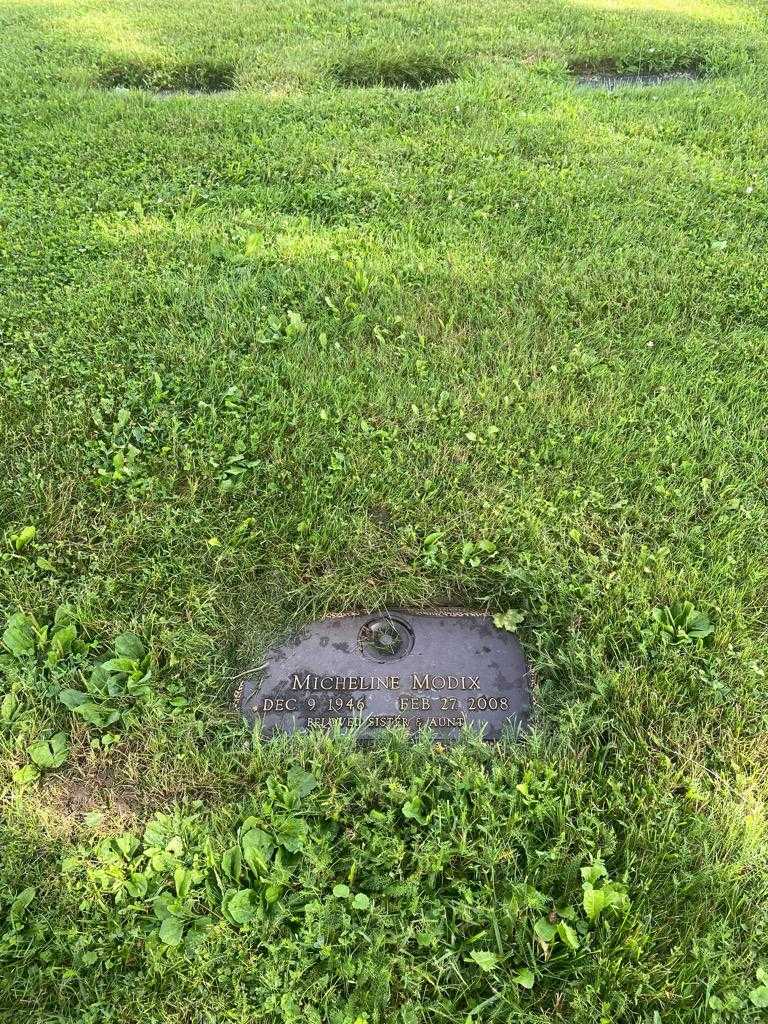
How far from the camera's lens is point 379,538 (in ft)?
9.02

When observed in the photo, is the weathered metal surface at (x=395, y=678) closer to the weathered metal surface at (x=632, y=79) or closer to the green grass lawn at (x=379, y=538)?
the green grass lawn at (x=379, y=538)

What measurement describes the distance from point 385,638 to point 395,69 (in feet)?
17.1

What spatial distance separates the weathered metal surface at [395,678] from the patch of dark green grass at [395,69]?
4957mm

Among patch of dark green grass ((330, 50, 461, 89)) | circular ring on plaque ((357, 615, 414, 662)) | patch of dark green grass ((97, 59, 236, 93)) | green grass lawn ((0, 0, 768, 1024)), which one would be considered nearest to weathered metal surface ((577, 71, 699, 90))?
green grass lawn ((0, 0, 768, 1024))

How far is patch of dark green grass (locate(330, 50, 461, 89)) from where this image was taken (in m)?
5.73

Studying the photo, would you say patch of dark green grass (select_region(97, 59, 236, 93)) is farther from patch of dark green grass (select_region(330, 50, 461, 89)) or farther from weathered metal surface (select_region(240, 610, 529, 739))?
weathered metal surface (select_region(240, 610, 529, 739))

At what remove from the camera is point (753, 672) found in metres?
2.34

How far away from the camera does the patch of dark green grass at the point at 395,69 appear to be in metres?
5.73

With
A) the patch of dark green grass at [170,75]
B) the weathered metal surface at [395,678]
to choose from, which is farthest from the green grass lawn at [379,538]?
the patch of dark green grass at [170,75]

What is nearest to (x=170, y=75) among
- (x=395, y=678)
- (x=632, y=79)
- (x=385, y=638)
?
(x=632, y=79)

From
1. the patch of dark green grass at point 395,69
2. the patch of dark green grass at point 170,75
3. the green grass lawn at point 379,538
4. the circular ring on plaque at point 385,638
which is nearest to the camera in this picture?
the green grass lawn at point 379,538

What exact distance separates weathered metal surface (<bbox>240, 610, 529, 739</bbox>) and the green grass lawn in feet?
0.27

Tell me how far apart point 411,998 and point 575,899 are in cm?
50

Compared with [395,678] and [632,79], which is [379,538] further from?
[632,79]
